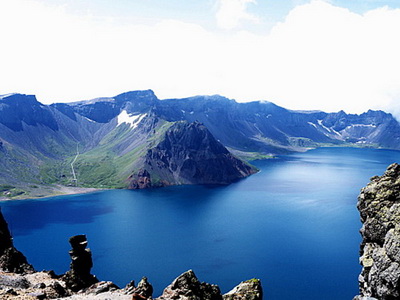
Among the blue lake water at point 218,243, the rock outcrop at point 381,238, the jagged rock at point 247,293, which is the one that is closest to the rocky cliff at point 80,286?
the jagged rock at point 247,293

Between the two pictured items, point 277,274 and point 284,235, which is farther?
point 284,235

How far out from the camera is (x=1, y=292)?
31.1m

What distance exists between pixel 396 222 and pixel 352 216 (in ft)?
477

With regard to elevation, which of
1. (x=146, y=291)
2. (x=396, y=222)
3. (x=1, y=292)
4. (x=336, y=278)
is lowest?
(x=336, y=278)

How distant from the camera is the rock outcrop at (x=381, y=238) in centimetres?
3294

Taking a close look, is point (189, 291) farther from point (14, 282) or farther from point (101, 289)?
point (14, 282)


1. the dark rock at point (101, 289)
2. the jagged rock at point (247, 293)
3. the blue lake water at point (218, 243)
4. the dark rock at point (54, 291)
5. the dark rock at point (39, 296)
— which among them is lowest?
the blue lake water at point (218, 243)

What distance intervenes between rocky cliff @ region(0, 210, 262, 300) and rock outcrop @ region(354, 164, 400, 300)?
42.5ft

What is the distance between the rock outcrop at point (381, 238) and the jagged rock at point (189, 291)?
17002 millimetres

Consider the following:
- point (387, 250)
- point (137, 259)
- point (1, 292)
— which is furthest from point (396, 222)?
point (137, 259)

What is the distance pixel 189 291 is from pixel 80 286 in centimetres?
2136

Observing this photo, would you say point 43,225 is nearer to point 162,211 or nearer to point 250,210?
point 162,211

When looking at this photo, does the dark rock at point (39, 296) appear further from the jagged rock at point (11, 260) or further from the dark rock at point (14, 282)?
the jagged rock at point (11, 260)

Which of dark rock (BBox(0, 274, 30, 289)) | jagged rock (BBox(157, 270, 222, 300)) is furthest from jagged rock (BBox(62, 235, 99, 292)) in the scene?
jagged rock (BBox(157, 270, 222, 300))
